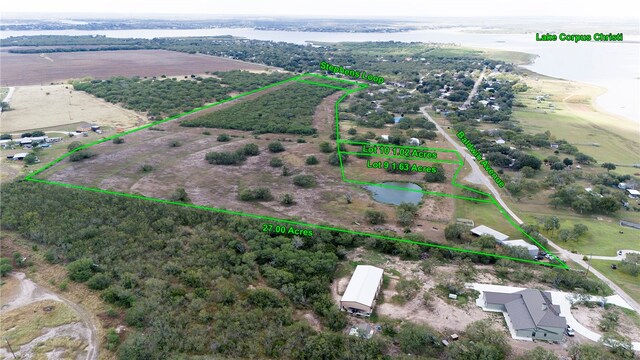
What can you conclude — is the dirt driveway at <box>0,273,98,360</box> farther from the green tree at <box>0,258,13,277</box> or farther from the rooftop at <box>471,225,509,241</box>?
the rooftop at <box>471,225,509,241</box>

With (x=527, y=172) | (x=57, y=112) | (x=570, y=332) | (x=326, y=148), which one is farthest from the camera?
(x=57, y=112)

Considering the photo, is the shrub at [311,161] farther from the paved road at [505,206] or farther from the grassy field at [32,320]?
the grassy field at [32,320]

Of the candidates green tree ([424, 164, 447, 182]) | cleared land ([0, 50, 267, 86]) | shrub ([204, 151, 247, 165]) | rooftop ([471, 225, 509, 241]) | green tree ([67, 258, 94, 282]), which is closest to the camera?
green tree ([67, 258, 94, 282])

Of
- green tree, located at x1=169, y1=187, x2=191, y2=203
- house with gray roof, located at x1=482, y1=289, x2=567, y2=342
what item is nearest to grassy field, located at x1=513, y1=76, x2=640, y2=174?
house with gray roof, located at x1=482, y1=289, x2=567, y2=342

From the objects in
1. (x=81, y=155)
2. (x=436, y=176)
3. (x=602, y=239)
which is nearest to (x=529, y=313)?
(x=602, y=239)

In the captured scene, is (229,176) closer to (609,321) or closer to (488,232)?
(488,232)

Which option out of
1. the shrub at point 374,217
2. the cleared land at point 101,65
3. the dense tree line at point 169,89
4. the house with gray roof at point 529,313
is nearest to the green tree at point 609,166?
the house with gray roof at point 529,313
